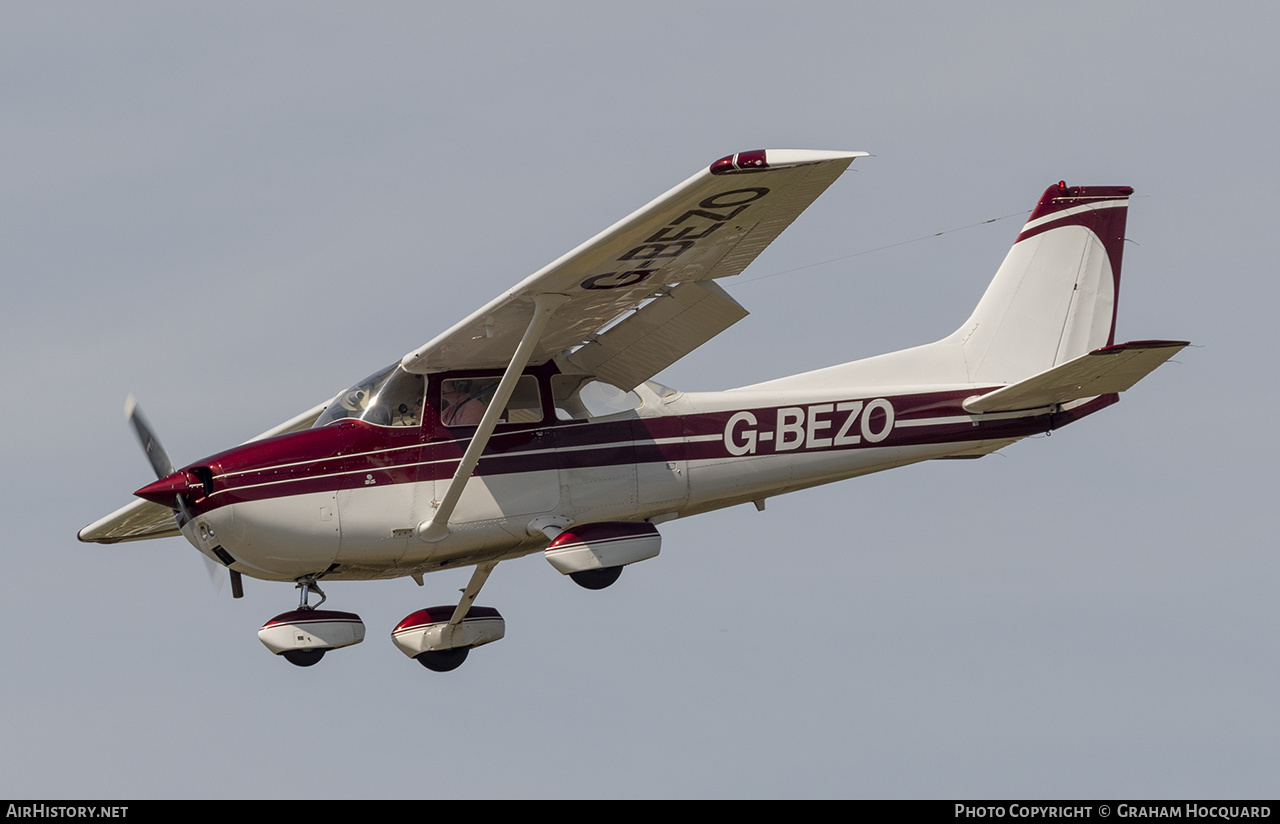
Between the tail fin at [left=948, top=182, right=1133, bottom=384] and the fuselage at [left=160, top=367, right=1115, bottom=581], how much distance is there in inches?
40.0

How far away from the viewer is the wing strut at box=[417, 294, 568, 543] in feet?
44.0

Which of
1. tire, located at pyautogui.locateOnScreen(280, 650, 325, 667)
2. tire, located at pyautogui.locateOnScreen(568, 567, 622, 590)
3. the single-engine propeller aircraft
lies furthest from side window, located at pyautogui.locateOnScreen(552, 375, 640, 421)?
tire, located at pyautogui.locateOnScreen(280, 650, 325, 667)

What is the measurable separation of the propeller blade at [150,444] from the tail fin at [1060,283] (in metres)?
7.72

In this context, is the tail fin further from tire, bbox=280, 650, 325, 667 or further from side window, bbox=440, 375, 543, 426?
tire, bbox=280, 650, 325, 667

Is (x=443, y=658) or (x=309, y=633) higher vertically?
(x=309, y=633)

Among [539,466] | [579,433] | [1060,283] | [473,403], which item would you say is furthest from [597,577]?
[1060,283]

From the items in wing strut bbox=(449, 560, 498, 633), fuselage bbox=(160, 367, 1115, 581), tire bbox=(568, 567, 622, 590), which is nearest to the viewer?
fuselage bbox=(160, 367, 1115, 581)

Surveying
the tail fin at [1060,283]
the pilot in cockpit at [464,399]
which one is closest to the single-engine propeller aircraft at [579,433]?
the pilot in cockpit at [464,399]

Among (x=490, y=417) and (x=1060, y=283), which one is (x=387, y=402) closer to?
(x=490, y=417)

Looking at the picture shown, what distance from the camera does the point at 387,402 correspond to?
14242 mm

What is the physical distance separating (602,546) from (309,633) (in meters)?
2.49

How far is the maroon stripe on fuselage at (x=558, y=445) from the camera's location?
1379cm

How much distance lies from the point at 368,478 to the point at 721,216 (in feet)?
12.3

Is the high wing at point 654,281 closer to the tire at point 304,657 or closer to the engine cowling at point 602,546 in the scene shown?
the engine cowling at point 602,546
